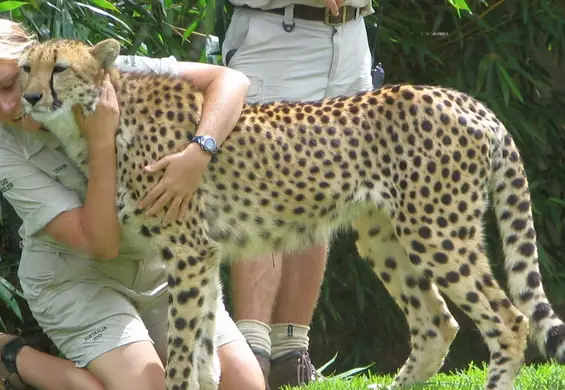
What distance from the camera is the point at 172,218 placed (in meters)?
3.32

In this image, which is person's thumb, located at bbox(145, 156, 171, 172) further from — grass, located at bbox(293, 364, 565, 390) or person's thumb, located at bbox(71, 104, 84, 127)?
grass, located at bbox(293, 364, 565, 390)

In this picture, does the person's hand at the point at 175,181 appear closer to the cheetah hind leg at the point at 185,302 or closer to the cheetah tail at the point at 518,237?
the cheetah hind leg at the point at 185,302

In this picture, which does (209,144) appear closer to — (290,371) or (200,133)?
(200,133)

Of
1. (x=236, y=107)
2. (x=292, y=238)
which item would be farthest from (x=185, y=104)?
(x=292, y=238)

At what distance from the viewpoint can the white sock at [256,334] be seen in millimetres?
3947

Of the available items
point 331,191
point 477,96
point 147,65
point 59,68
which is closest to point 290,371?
point 331,191

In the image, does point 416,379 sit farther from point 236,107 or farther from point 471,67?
point 471,67

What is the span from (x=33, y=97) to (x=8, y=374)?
97 centimetres

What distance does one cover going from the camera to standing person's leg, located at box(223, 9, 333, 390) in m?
4.00

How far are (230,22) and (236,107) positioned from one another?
0.95 meters

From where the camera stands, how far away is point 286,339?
411 cm

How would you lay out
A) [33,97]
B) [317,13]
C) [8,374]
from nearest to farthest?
[33,97] < [8,374] < [317,13]

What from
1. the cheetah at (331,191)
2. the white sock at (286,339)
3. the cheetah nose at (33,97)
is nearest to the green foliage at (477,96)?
the white sock at (286,339)

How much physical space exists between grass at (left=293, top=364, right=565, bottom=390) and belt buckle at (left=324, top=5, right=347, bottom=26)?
1.17 meters
